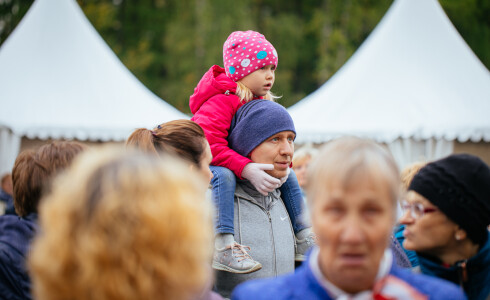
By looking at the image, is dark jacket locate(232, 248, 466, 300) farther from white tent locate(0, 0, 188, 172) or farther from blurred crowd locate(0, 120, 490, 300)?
white tent locate(0, 0, 188, 172)

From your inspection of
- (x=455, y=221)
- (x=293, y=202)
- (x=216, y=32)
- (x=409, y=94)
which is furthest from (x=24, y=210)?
(x=216, y=32)

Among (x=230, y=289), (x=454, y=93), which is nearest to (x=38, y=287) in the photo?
(x=230, y=289)

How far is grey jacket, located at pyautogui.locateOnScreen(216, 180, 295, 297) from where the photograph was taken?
2273mm

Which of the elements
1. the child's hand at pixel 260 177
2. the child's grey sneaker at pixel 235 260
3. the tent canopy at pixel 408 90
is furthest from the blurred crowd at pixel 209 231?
the tent canopy at pixel 408 90

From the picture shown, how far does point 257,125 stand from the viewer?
238 cm

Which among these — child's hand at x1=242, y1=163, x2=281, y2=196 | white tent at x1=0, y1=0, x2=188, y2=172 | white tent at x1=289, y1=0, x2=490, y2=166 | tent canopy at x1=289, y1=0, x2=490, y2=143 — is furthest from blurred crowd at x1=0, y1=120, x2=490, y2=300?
white tent at x1=0, y1=0, x2=188, y2=172

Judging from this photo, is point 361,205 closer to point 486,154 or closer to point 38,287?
point 38,287

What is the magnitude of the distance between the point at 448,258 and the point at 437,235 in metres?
0.11

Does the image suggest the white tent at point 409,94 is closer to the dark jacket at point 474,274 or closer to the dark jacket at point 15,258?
the dark jacket at point 474,274

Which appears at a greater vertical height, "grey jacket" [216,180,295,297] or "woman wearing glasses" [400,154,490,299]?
"woman wearing glasses" [400,154,490,299]

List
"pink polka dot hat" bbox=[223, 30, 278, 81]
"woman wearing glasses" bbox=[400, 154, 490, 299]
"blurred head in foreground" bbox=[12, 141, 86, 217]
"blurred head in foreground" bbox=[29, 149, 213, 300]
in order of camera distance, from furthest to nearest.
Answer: "pink polka dot hat" bbox=[223, 30, 278, 81] → "blurred head in foreground" bbox=[12, 141, 86, 217] → "woman wearing glasses" bbox=[400, 154, 490, 299] → "blurred head in foreground" bbox=[29, 149, 213, 300]

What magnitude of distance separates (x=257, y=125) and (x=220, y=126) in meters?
0.20

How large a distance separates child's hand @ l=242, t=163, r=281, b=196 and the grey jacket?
0.10m

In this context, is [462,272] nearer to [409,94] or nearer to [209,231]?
[209,231]
